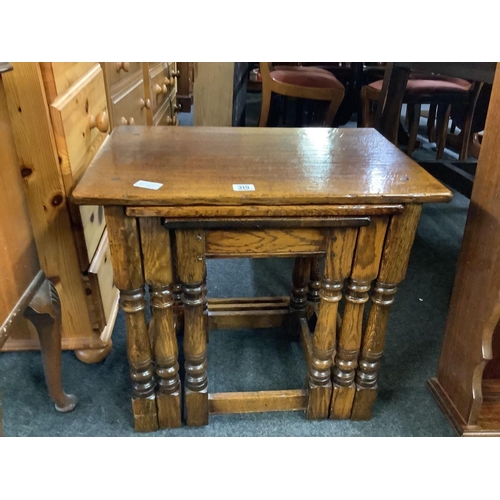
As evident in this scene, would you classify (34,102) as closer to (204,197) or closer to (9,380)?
(204,197)

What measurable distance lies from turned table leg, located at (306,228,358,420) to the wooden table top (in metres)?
0.10

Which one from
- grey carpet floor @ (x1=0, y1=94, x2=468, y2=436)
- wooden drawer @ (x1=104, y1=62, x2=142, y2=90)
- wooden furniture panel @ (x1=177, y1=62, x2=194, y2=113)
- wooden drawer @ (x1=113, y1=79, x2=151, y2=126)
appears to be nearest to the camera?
grey carpet floor @ (x1=0, y1=94, x2=468, y2=436)

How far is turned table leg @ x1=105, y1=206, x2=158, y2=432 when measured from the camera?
785mm

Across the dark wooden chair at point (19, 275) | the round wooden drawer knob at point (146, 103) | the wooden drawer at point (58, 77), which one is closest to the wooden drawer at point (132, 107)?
the round wooden drawer knob at point (146, 103)

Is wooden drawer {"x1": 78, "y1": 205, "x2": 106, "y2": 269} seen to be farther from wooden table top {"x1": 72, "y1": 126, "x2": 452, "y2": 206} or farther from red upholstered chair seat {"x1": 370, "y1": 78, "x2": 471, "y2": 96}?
red upholstered chair seat {"x1": 370, "y1": 78, "x2": 471, "y2": 96}

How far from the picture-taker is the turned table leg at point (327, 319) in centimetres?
84

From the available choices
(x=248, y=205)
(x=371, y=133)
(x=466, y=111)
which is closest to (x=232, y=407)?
(x=248, y=205)

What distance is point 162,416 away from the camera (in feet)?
3.29

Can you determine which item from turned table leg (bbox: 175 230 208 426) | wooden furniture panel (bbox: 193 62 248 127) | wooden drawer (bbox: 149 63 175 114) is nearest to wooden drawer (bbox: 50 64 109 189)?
turned table leg (bbox: 175 230 208 426)

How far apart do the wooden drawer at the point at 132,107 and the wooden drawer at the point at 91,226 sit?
305 millimetres

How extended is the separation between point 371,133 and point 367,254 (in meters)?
0.40

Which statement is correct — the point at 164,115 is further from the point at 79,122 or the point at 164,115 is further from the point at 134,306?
the point at 134,306

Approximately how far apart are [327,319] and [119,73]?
3.16 ft

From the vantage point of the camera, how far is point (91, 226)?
114cm
